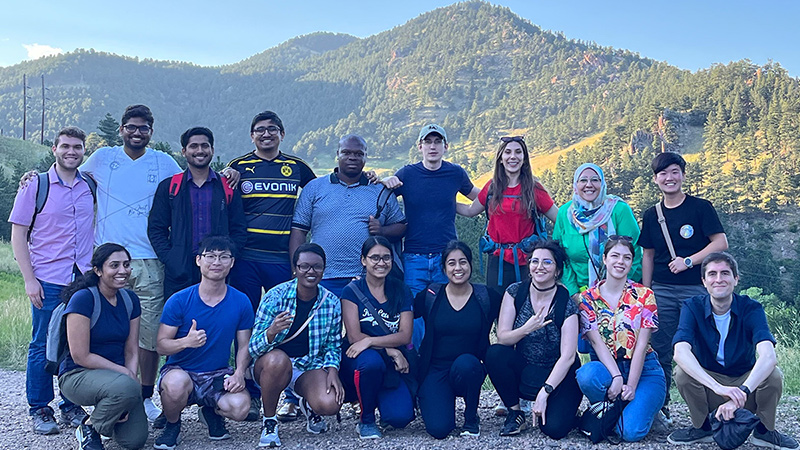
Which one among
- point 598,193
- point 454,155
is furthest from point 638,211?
point 454,155

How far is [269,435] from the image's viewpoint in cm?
502

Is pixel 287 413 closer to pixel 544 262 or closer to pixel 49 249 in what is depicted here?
pixel 49 249

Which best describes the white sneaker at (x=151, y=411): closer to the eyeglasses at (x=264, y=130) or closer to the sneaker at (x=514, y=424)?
the eyeglasses at (x=264, y=130)

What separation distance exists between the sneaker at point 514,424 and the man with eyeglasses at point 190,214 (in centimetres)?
269

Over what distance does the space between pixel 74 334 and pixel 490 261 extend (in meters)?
3.42

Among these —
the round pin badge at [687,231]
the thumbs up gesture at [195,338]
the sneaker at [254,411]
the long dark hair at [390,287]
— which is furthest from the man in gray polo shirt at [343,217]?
the round pin badge at [687,231]

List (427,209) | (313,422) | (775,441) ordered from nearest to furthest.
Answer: (775,441)
(313,422)
(427,209)

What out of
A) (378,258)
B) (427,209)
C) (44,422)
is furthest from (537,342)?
(44,422)

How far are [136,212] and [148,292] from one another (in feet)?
2.32

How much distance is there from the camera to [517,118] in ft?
594

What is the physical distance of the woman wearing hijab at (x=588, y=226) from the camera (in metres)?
5.70

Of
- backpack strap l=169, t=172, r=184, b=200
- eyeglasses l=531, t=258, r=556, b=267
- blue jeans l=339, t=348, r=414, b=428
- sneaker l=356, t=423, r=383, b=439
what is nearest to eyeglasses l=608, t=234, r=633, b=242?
eyeglasses l=531, t=258, r=556, b=267

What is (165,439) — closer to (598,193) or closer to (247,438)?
(247,438)

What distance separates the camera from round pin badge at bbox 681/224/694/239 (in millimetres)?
5641
